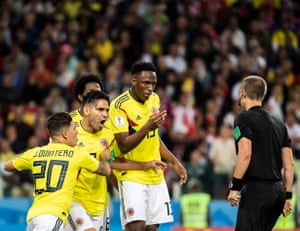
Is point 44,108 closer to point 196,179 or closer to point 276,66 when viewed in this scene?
point 196,179

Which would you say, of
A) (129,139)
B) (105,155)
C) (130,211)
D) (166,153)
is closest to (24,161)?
(105,155)

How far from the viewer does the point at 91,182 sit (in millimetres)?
10016

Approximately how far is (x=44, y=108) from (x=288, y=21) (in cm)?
778

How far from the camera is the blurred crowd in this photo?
17.7 metres

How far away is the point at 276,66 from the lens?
71.4 feet

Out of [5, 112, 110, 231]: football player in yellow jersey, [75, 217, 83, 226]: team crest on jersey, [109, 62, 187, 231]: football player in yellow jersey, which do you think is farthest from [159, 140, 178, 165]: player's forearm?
[5, 112, 110, 231]: football player in yellow jersey

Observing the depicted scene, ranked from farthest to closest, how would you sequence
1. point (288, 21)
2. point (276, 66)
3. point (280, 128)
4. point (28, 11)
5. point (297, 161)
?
point (288, 21) → point (276, 66) → point (28, 11) → point (297, 161) → point (280, 128)

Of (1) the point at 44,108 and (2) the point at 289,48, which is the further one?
(2) the point at 289,48

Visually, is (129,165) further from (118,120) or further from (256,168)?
(256,168)

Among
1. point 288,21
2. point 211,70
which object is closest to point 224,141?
point 211,70

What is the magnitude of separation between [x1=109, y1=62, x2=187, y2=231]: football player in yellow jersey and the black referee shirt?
1.11 m

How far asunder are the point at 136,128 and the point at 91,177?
2.67ft

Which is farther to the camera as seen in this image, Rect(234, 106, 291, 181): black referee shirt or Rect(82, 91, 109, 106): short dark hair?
Rect(82, 91, 109, 106): short dark hair

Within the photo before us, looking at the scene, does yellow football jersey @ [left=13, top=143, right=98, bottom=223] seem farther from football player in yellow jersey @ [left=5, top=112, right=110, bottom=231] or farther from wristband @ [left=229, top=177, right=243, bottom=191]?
wristband @ [left=229, top=177, right=243, bottom=191]
